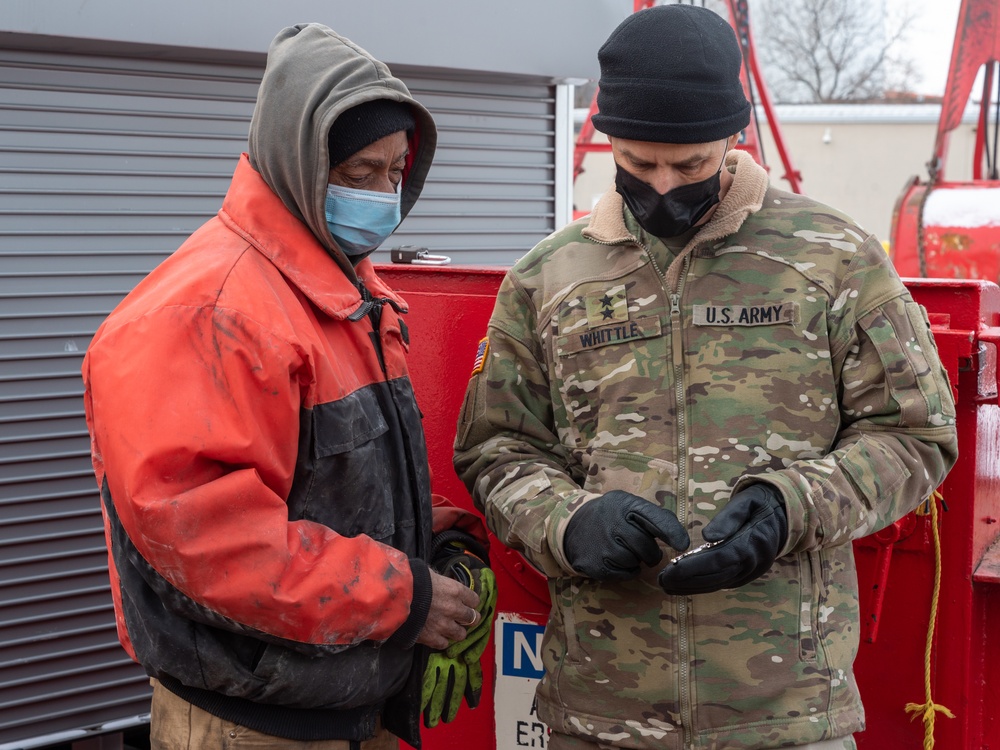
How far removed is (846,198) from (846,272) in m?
25.7

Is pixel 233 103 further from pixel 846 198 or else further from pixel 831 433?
pixel 846 198

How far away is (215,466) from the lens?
5.59 feet

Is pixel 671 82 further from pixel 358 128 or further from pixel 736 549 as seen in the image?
pixel 736 549

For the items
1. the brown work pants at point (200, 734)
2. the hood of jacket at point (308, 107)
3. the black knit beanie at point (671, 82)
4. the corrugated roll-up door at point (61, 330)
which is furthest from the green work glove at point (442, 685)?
the corrugated roll-up door at point (61, 330)

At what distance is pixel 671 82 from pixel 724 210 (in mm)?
265

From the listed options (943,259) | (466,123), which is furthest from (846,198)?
(466,123)

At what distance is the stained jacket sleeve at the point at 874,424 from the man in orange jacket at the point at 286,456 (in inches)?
25.2

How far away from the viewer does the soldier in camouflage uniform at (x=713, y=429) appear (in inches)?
75.0

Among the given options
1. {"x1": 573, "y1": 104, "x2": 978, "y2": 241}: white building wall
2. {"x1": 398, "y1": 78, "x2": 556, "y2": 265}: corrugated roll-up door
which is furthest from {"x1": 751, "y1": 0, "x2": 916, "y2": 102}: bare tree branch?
{"x1": 398, "y1": 78, "x2": 556, "y2": 265}: corrugated roll-up door

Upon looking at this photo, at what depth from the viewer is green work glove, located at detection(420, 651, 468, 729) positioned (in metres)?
2.14

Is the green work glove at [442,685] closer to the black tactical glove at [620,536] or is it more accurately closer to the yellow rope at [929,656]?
the black tactical glove at [620,536]

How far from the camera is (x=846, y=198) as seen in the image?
85.8ft

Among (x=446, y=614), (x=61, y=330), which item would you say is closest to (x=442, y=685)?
(x=446, y=614)

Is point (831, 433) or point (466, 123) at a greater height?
point (466, 123)
